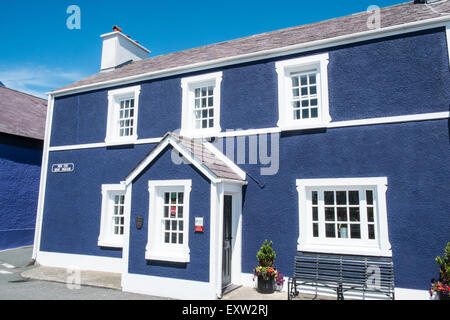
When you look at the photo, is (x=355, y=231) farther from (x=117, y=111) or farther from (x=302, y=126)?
(x=117, y=111)

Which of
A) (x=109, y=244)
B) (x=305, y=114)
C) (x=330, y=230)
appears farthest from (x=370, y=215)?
(x=109, y=244)

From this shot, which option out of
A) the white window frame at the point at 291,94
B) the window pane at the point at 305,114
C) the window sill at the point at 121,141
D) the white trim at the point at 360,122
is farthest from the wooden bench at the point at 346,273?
the window sill at the point at 121,141

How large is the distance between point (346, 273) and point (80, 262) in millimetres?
9195

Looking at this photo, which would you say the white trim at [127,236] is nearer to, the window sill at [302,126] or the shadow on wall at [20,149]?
the window sill at [302,126]

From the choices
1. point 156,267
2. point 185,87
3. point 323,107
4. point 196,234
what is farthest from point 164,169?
point 323,107

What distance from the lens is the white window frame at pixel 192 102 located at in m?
10.5

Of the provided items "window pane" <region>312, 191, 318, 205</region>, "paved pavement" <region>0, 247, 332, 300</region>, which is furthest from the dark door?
"window pane" <region>312, 191, 318, 205</region>

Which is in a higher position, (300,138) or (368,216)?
(300,138)

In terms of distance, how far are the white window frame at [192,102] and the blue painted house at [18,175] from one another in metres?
9.60

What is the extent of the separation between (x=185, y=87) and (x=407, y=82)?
664 cm

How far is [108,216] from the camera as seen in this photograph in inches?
467

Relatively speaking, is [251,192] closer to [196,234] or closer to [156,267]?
[196,234]

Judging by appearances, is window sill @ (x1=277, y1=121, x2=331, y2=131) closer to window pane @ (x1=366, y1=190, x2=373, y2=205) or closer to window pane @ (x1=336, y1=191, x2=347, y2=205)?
window pane @ (x1=336, y1=191, x2=347, y2=205)

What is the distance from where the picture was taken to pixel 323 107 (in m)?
9.05
